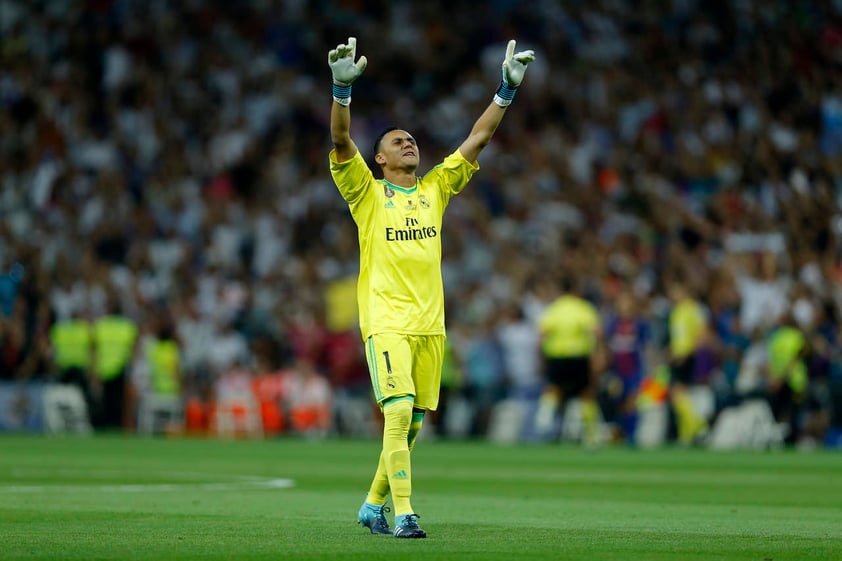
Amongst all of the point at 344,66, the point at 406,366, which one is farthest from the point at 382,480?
the point at 344,66

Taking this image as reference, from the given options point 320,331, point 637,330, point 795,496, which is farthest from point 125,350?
point 795,496

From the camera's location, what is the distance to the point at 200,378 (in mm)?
29281

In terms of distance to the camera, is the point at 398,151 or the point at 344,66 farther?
the point at 398,151

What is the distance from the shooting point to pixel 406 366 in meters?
9.48

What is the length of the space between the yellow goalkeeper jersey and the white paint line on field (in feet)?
15.2

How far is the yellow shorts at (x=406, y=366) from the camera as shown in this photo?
9.42m

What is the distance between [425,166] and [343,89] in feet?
67.1

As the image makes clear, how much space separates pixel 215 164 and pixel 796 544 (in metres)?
24.1

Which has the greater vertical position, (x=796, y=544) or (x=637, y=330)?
(x=637, y=330)

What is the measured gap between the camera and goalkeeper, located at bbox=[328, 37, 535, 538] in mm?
9438

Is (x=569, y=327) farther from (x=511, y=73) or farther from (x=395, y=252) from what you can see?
(x=395, y=252)

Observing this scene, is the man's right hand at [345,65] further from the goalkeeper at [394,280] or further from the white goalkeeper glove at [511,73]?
the white goalkeeper glove at [511,73]

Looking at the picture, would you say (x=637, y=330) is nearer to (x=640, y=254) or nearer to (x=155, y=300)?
(x=640, y=254)

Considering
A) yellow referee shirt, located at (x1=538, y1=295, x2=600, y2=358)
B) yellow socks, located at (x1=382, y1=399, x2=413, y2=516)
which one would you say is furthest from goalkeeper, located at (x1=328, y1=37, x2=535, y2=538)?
yellow referee shirt, located at (x1=538, y1=295, x2=600, y2=358)
